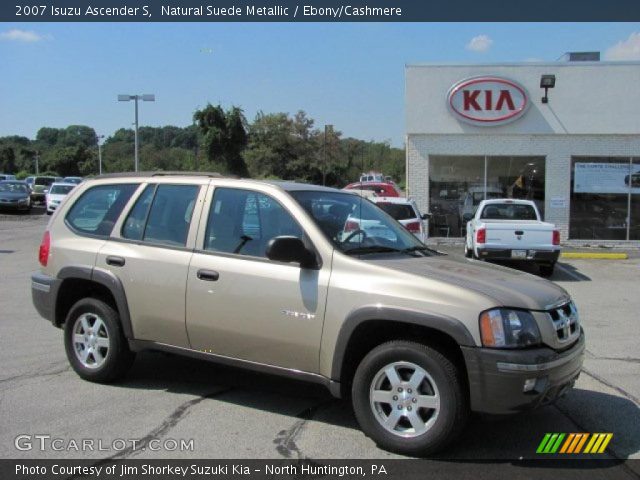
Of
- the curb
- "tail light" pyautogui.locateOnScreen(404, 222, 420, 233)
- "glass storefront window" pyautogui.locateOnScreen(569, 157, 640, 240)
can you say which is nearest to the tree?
"glass storefront window" pyautogui.locateOnScreen(569, 157, 640, 240)

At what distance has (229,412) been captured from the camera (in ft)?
16.1

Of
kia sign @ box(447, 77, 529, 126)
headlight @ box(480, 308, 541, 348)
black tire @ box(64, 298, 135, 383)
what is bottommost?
black tire @ box(64, 298, 135, 383)

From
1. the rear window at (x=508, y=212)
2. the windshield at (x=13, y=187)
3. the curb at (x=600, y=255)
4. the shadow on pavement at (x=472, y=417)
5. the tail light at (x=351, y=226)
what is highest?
the windshield at (x=13, y=187)

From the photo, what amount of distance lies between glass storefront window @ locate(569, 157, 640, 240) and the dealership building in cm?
3

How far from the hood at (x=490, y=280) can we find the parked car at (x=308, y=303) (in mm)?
19

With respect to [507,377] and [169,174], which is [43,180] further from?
[507,377]

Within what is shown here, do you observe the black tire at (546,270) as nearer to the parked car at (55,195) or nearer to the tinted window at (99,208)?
the tinted window at (99,208)

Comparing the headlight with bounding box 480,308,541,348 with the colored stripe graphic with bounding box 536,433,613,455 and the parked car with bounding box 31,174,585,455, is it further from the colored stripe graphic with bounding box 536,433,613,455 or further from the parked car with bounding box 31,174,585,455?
the colored stripe graphic with bounding box 536,433,613,455

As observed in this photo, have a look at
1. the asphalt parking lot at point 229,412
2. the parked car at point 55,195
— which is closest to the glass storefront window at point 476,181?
the asphalt parking lot at point 229,412

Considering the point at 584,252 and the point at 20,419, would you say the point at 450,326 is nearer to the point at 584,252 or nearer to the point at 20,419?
the point at 20,419

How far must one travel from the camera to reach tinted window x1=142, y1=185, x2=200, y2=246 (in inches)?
204

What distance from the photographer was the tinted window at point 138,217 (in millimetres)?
5430

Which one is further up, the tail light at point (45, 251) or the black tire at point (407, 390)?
the tail light at point (45, 251)

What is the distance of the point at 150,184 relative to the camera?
5.59 meters
